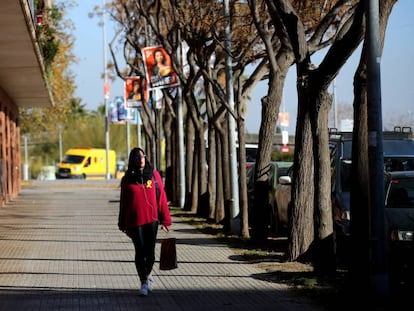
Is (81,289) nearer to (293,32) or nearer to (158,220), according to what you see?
(158,220)

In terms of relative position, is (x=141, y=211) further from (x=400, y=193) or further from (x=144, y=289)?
(x=400, y=193)

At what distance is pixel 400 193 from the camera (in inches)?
537

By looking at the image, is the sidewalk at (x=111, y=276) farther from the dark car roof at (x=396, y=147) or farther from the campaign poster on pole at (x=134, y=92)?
the campaign poster on pole at (x=134, y=92)

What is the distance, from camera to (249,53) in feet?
74.7

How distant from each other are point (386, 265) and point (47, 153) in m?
97.5

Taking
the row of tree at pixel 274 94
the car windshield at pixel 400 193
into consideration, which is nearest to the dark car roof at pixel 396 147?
the row of tree at pixel 274 94

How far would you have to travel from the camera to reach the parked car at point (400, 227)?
10.9 m

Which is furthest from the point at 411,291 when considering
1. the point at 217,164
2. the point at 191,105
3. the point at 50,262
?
the point at 191,105

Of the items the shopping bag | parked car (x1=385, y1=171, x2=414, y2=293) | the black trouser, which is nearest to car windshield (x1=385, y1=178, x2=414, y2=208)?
parked car (x1=385, y1=171, x2=414, y2=293)

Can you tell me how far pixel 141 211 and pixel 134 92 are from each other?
83.7 ft

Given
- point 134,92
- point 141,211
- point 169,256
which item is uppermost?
point 134,92

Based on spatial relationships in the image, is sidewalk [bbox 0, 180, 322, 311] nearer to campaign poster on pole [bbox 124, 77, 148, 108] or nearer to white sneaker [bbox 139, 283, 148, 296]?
white sneaker [bbox 139, 283, 148, 296]

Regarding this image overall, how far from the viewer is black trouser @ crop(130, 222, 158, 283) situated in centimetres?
1129

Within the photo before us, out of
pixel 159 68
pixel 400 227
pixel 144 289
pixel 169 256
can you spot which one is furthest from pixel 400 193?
pixel 159 68
